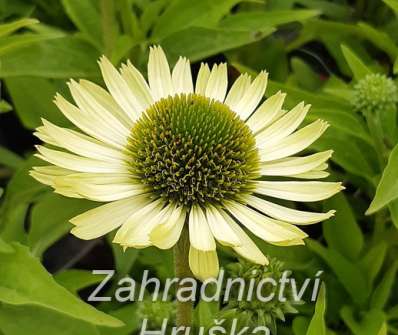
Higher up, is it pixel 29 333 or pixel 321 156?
pixel 321 156

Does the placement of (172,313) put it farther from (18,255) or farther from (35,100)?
(35,100)

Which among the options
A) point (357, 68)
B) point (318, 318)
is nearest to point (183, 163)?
point (318, 318)

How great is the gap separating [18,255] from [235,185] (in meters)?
0.25

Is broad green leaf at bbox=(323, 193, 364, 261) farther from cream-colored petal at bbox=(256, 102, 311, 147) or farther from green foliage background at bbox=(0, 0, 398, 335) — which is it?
cream-colored petal at bbox=(256, 102, 311, 147)

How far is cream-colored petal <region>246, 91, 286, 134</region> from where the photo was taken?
896 millimetres

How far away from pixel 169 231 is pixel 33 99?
0.68m

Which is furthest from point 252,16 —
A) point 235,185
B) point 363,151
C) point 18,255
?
point 18,255

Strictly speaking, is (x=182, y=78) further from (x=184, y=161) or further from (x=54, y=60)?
(x=54, y=60)

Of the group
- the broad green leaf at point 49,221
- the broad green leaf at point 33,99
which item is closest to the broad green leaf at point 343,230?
the broad green leaf at point 49,221

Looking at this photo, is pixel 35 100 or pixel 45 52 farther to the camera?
pixel 35 100

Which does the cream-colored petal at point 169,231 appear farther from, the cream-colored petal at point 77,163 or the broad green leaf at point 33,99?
the broad green leaf at point 33,99

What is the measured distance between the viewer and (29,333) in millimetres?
906

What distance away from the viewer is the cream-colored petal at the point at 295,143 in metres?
0.86

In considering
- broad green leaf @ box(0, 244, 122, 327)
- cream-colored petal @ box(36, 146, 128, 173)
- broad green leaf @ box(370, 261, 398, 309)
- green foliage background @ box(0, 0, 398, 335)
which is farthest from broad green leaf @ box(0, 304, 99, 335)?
broad green leaf @ box(370, 261, 398, 309)
